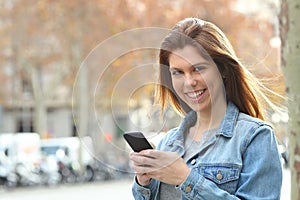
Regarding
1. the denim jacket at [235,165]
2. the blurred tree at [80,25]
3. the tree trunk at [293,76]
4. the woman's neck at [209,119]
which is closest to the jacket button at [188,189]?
the denim jacket at [235,165]

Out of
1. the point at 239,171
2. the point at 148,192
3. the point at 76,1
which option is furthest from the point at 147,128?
the point at 76,1

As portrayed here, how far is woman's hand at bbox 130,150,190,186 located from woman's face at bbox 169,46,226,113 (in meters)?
0.21

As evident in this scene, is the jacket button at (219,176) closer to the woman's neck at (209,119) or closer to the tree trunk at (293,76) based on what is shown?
the woman's neck at (209,119)

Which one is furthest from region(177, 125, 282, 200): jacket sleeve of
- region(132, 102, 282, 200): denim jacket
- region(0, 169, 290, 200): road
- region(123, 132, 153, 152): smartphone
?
region(0, 169, 290, 200): road

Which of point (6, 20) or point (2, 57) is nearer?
point (6, 20)

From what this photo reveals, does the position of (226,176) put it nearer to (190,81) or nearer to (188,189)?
(188,189)

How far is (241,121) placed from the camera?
1862 millimetres

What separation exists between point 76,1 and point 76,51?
2.26 m

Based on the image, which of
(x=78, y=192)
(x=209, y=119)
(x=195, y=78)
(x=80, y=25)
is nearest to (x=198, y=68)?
(x=195, y=78)

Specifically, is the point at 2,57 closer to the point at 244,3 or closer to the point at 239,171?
the point at 244,3

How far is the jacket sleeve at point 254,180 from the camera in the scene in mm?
1711

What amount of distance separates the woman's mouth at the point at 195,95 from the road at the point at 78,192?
1291 cm

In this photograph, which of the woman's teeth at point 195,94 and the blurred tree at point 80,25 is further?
the blurred tree at point 80,25

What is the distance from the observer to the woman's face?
1792 mm
